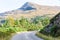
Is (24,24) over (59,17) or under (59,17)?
under

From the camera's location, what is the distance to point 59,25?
57.7 metres

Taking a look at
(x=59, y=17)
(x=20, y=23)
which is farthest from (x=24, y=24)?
(x=59, y=17)

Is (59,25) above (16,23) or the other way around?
above

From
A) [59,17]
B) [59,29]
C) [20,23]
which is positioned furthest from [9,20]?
[59,29]

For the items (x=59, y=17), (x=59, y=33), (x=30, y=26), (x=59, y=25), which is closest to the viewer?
(x=59, y=33)

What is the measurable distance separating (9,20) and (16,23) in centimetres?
1069

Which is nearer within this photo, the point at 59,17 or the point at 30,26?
the point at 59,17

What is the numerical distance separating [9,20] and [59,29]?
128539mm

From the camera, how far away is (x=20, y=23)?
586 feet

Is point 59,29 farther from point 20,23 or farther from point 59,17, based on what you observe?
point 20,23

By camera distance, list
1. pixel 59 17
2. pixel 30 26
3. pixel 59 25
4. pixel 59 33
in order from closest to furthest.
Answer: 1. pixel 59 33
2. pixel 59 25
3. pixel 59 17
4. pixel 30 26

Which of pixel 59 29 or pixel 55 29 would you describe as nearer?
pixel 59 29

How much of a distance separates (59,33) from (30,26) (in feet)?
389

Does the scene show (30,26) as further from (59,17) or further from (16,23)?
(59,17)
